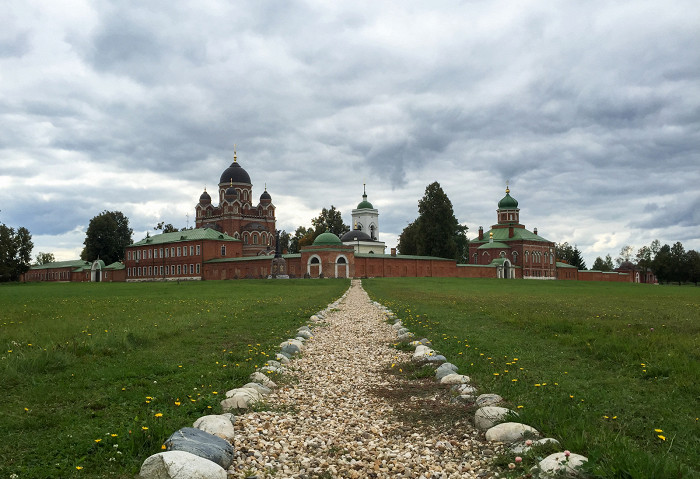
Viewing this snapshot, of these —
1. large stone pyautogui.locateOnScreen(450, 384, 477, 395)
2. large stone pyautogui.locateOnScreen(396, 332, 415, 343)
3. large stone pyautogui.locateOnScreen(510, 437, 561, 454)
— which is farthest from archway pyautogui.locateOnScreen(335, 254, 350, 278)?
large stone pyautogui.locateOnScreen(510, 437, 561, 454)

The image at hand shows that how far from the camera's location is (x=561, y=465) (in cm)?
499

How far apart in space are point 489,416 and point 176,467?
145 inches

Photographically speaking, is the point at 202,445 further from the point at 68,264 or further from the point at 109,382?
the point at 68,264

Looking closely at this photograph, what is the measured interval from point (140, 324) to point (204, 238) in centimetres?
7039

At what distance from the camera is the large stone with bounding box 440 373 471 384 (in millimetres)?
8795

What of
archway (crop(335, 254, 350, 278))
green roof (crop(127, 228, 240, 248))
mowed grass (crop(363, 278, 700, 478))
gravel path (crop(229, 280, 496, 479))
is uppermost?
green roof (crop(127, 228, 240, 248))

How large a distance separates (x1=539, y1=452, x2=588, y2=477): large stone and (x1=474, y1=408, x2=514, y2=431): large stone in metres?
1.37

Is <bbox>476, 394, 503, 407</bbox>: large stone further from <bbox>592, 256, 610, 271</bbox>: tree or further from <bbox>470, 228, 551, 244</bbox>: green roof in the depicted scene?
<bbox>592, 256, 610, 271</bbox>: tree

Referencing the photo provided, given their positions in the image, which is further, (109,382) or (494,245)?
(494,245)

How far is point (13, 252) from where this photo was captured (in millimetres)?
72188

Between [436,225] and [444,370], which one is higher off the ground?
[436,225]

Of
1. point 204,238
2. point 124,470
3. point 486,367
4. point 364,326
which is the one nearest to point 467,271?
point 204,238

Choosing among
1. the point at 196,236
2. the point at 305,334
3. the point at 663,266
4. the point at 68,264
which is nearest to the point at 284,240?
the point at 196,236

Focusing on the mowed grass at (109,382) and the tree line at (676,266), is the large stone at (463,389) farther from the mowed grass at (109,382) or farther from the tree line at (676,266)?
the tree line at (676,266)
